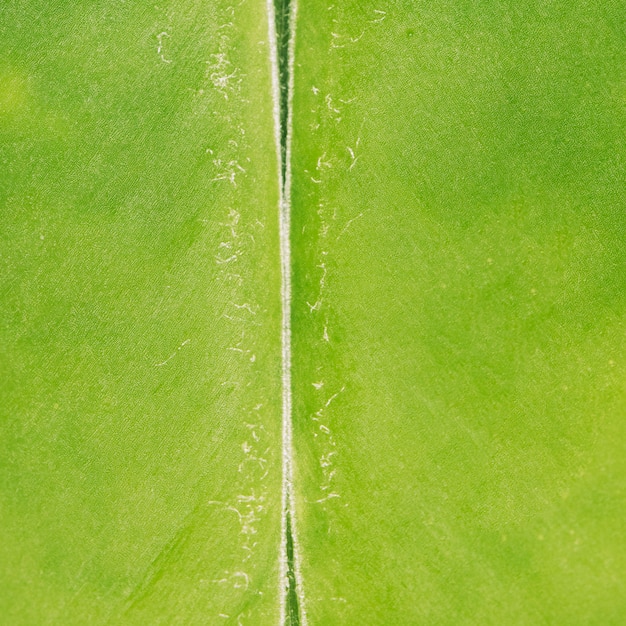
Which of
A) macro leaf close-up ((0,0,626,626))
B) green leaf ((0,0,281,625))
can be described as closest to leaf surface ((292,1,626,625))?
macro leaf close-up ((0,0,626,626))

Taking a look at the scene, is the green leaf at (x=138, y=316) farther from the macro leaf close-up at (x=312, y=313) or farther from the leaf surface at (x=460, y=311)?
the leaf surface at (x=460, y=311)

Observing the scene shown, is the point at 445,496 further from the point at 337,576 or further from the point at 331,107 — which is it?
the point at 331,107

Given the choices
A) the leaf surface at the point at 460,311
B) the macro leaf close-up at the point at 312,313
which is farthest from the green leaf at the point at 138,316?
the leaf surface at the point at 460,311

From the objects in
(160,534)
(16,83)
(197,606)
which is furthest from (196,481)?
(16,83)

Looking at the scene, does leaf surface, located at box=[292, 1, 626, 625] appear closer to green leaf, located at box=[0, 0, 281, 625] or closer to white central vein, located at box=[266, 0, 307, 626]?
white central vein, located at box=[266, 0, 307, 626]

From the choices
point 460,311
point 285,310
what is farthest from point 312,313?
point 460,311

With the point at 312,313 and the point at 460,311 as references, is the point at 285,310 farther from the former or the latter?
the point at 460,311
